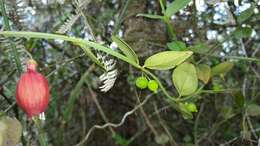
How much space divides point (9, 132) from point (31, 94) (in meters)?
0.08

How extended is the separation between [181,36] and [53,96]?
0.36m

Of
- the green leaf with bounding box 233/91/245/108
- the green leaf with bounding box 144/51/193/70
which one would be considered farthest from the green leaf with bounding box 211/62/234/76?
the green leaf with bounding box 144/51/193/70

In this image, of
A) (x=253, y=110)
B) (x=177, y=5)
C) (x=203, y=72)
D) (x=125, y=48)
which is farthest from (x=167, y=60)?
(x=253, y=110)

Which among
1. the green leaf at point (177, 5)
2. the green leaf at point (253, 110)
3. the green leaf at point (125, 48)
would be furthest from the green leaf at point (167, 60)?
the green leaf at point (253, 110)

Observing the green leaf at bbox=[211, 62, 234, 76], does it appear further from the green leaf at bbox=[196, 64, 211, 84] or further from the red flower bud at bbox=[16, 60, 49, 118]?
the red flower bud at bbox=[16, 60, 49, 118]

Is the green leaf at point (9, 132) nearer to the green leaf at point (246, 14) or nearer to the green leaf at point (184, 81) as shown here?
the green leaf at point (184, 81)

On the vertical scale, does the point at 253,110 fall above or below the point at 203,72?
below

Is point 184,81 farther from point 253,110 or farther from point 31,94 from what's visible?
point 253,110

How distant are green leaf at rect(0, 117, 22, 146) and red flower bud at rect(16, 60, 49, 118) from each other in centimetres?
5

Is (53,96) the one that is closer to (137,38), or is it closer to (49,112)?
(49,112)

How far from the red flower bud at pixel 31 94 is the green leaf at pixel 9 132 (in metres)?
0.05

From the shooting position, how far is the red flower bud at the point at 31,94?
0.55m

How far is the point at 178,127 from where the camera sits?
137 cm

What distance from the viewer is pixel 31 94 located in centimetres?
55
